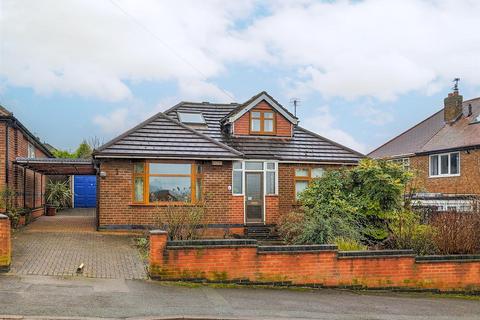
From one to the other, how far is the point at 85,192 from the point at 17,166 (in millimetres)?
15488

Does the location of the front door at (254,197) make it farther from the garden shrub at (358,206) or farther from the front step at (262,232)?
the garden shrub at (358,206)

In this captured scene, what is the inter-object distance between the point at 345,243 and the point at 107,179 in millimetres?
8729

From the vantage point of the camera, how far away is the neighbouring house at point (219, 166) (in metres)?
18.1

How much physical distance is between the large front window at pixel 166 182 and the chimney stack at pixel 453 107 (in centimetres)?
1951

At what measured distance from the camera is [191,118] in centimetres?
2266

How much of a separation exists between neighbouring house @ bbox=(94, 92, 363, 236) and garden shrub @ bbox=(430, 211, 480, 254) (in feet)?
23.0

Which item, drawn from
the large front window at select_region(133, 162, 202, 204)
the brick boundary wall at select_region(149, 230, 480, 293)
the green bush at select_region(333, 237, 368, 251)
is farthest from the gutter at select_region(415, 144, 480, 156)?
the green bush at select_region(333, 237, 368, 251)

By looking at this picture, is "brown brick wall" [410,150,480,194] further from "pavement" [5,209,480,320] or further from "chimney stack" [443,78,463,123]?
"pavement" [5,209,480,320]

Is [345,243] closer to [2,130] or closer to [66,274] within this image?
[66,274]

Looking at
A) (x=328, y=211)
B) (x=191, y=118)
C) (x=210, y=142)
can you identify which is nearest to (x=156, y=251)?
(x=328, y=211)

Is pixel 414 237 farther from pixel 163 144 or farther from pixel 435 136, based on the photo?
pixel 435 136

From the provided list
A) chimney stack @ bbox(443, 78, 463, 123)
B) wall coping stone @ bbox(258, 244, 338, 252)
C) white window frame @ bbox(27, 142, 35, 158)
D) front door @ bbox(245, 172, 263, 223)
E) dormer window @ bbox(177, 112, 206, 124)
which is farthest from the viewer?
chimney stack @ bbox(443, 78, 463, 123)

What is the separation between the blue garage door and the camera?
3484 centimetres

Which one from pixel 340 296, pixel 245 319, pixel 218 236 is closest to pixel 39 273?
pixel 245 319
